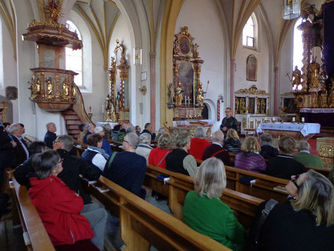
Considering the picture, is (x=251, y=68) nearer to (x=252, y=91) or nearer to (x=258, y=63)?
Answer: (x=258, y=63)

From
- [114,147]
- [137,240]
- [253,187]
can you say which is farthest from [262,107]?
[137,240]

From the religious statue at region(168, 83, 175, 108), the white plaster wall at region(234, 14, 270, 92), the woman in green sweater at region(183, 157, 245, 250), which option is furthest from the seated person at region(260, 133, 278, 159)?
the white plaster wall at region(234, 14, 270, 92)

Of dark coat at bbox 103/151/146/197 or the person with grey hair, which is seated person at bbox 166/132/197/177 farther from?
the person with grey hair

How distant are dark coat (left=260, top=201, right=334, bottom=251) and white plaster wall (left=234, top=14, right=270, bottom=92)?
627 inches

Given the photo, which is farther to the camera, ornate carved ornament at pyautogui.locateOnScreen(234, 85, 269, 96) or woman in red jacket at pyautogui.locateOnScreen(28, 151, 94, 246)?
ornate carved ornament at pyautogui.locateOnScreen(234, 85, 269, 96)

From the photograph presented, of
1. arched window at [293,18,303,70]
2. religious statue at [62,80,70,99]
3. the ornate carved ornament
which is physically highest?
arched window at [293,18,303,70]

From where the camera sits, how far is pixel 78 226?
7.05ft

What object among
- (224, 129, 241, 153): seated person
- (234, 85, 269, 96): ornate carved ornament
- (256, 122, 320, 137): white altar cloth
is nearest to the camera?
(224, 129, 241, 153): seated person

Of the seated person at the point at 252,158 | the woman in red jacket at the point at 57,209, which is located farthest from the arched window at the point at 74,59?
the woman in red jacket at the point at 57,209

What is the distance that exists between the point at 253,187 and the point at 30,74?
319 inches

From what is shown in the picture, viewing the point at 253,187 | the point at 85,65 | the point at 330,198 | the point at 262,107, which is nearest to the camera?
the point at 330,198

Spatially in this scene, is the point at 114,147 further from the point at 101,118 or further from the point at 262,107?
the point at 262,107

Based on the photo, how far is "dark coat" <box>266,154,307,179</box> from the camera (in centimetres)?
311

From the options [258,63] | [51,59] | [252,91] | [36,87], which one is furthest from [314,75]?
[36,87]
